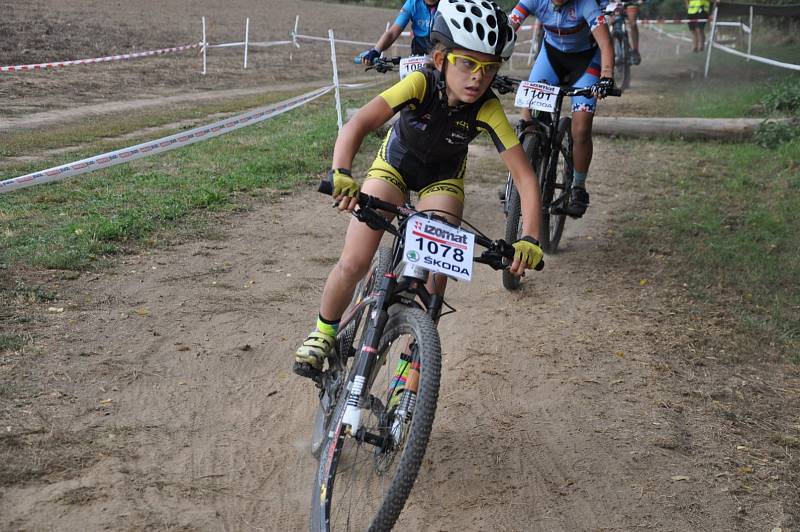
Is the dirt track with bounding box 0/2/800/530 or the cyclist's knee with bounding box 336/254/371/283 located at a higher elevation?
the cyclist's knee with bounding box 336/254/371/283

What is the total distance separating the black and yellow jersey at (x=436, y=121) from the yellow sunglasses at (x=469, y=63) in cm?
15

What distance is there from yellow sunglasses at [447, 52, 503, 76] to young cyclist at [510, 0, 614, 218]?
3.03 meters

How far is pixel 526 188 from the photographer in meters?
3.61

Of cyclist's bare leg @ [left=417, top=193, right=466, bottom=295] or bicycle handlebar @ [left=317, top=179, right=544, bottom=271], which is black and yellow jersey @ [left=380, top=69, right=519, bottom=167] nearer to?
cyclist's bare leg @ [left=417, top=193, right=466, bottom=295]

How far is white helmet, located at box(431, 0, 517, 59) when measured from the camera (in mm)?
3459

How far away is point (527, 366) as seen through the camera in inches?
196

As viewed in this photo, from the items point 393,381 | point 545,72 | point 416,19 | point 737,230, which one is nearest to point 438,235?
point 393,381

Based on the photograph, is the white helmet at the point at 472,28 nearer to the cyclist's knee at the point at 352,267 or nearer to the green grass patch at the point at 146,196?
the cyclist's knee at the point at 352,267

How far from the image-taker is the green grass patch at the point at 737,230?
5913 millimetres

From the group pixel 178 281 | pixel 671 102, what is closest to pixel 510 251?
pixel 178 281

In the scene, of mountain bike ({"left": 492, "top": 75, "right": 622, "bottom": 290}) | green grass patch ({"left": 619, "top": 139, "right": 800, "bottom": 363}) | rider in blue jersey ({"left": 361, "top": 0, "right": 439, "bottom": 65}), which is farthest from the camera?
rider in blue jersey ({"left": 361, "top": 0, "right": 439, "bottom": 65})

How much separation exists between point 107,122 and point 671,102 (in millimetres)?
10397

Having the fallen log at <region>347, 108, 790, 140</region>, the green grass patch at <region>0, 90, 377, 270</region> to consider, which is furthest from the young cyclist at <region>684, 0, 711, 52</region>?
the green grass patch at <region>0, 90, 377, 270</region>

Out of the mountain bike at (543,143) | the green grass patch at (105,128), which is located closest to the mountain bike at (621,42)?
the green grass patch at (105,128)
